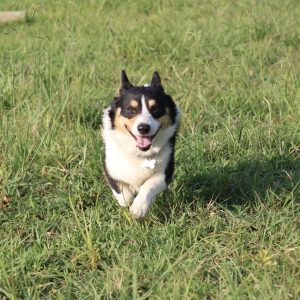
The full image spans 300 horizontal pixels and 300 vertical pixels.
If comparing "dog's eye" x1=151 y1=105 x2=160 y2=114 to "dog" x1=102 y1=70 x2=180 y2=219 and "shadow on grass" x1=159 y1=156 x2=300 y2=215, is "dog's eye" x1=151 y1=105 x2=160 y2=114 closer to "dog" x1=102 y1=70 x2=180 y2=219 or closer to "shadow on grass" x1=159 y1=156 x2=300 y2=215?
"dog" x1=102 y1=70 x2=180 y2=219

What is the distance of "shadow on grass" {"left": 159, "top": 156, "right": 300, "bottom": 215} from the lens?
3824mm

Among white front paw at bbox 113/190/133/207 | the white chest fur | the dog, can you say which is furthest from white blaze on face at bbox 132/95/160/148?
white front paw at bbox 113/190/133/207

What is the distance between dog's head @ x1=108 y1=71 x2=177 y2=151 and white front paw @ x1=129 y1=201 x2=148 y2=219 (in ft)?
1.12

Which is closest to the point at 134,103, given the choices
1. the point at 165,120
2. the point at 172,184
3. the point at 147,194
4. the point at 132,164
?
the point at 165,120

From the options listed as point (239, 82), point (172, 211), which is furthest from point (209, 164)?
point (239, 82)

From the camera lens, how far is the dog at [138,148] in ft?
11.6

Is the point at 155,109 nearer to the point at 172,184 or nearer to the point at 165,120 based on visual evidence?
the point at 165,120

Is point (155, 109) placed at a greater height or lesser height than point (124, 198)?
greater

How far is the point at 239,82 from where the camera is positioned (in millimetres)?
5828

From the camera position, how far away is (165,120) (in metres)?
3.63

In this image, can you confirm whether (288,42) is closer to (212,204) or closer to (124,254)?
(212,204)

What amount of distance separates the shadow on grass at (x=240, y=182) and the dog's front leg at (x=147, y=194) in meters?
0.20

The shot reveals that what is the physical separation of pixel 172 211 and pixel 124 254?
1.93ft

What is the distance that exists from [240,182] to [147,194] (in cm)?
83
